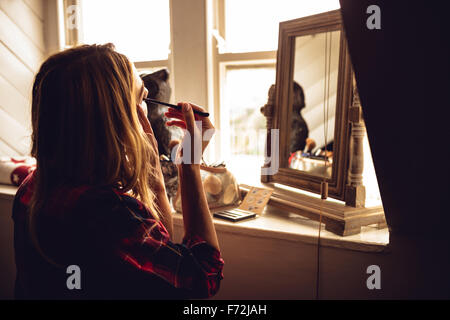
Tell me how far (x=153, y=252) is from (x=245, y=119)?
119 centimetres

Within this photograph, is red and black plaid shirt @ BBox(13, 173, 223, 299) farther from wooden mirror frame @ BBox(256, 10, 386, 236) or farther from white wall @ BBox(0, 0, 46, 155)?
white wall @ BBox(0, 0, 46, 155)

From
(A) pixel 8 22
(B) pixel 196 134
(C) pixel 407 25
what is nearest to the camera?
(C) pixel 407 25

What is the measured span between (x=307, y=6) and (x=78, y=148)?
126 centimetres

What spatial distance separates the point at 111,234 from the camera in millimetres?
677

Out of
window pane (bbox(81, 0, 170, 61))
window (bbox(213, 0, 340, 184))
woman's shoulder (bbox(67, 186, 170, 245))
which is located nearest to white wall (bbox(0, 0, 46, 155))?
window pane (bbox(81, 0, 170, 61))

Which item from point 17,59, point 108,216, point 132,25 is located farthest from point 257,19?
point 17,59

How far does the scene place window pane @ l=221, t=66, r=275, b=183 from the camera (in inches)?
68.6

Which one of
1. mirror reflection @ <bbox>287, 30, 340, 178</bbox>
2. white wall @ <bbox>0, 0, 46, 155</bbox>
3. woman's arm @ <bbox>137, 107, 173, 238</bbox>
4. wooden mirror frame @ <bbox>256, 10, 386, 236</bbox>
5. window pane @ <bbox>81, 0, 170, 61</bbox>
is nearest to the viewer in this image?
woman's arm @ <bbox>137, 107, 173, 238</bbox>

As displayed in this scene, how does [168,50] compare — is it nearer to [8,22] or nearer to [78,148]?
[8,22]

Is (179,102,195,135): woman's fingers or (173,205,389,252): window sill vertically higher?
(179,102,195,135): woman's fingers

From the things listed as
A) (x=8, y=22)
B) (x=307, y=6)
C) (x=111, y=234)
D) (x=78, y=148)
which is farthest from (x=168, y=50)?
(x=111, y=234)

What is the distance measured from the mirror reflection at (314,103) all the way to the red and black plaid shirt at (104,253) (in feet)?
2.38

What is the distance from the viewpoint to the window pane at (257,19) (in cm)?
159

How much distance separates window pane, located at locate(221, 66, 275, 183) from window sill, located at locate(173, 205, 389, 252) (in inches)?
16.9
